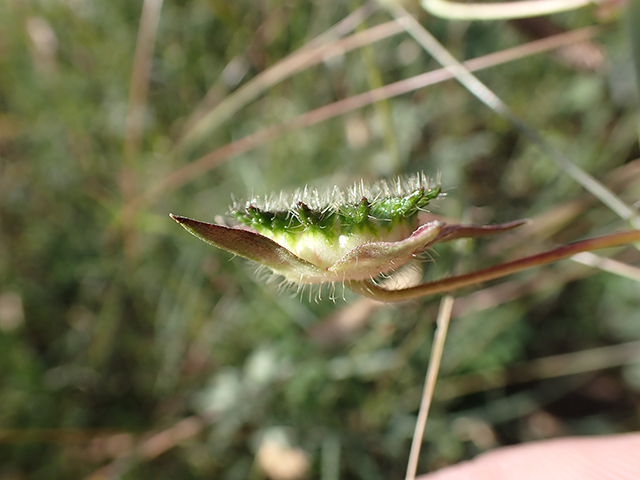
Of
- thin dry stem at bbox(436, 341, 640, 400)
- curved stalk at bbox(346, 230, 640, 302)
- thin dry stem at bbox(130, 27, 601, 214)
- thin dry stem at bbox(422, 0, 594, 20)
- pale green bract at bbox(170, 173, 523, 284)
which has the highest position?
thin dry stem at bbox(130, 27, 601, 214)

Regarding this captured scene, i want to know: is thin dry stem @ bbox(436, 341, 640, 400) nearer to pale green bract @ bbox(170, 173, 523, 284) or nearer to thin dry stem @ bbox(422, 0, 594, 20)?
thin dry stem @ bbox(422, 0, 594, 20)

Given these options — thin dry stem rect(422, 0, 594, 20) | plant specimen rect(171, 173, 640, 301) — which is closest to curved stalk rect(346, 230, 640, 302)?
plant specimen rect(171, 173, 640, 301)

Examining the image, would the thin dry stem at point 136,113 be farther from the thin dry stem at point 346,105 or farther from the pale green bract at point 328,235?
the pale green bract at point 328,235

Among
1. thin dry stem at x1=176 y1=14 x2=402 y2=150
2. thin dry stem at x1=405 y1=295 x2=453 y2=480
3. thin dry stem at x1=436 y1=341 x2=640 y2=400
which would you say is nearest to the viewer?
thin dry stem at x1=405 y1=295 x2=453 y2=480

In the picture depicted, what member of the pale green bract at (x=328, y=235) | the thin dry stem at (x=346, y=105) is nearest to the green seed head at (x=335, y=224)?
the pale green bract at (x=328, y=235)

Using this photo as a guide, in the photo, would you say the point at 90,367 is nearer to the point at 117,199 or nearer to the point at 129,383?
the point at 129,383

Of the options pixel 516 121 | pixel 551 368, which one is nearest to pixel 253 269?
pixel 516 121
